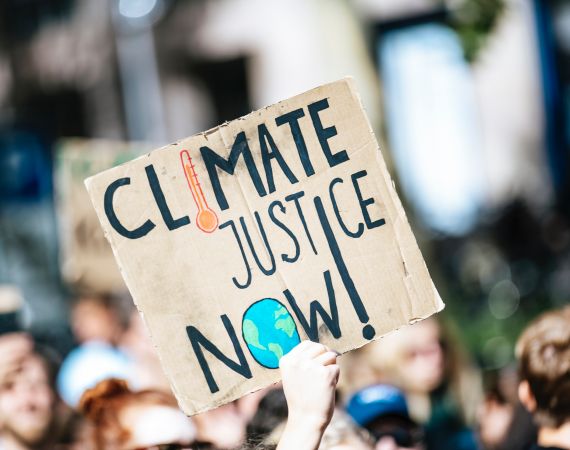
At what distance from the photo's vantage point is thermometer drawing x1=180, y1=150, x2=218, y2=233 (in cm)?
285

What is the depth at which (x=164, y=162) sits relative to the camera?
2.84 metres

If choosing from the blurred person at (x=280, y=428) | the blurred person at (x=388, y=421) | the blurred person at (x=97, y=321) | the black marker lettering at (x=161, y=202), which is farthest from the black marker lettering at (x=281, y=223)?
the blurred person at (x=97, y=321)

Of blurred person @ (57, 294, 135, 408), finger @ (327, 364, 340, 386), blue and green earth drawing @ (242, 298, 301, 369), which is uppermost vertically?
blue and green earth drawing @ (242, 298, 301, 369)

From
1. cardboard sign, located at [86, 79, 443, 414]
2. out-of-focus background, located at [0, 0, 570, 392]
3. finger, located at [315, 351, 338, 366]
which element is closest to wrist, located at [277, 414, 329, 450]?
finger, located at [315, 351, 338, 366]

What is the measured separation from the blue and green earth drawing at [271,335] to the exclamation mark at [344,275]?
0.55 ft

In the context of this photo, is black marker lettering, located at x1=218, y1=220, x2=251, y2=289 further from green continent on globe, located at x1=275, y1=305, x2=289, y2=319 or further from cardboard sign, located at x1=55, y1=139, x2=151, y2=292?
cardboard sign, located at x1=55, y1=139, x2=151, y2=292

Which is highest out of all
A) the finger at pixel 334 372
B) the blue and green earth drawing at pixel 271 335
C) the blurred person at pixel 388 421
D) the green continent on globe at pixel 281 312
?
the green continent on globe at pixel 281 312

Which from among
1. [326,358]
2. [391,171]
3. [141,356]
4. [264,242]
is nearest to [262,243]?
[264,242]

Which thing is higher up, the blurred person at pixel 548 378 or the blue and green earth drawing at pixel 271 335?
the blue and green earth drawing at pixel 271 335

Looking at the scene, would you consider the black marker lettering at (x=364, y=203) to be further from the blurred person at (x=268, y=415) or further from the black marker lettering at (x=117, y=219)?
the blurred person at (x=268, y=415)

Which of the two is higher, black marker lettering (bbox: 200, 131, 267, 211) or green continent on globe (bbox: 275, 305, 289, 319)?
black marker lettering (bbox: 200, 131, 267, 211)

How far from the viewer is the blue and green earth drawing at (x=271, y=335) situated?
2801 millimetres

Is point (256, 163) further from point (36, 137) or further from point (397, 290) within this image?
point (36, 137)

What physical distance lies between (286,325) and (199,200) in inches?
15.2
